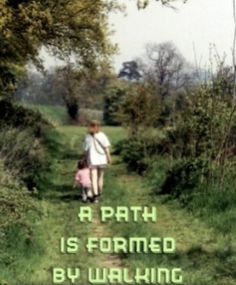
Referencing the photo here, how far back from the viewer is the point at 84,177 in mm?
18453

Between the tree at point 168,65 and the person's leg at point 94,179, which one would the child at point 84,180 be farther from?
the tree at point 168,65

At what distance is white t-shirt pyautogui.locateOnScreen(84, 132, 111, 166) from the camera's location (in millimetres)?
18609

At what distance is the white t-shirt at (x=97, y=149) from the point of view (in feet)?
61.1

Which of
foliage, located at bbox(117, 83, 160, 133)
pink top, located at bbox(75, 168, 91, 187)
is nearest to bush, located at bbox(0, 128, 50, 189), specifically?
pink top, located at bbox(75, 168, 91, 187)

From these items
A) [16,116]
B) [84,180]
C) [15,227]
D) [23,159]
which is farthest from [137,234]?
[16,116]

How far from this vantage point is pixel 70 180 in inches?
904

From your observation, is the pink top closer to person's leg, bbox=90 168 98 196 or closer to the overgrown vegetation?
person's leg, bbox=90 168 98 196

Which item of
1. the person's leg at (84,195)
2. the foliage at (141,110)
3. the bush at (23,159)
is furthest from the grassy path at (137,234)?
the foliage at (141,110)

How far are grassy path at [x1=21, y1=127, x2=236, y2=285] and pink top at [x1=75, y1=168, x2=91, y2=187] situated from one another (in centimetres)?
44

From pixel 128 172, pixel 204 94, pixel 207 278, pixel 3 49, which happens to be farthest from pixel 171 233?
pixel 3 49

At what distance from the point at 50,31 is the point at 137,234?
12.8 metres

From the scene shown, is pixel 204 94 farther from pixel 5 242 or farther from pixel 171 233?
pixel 5 242

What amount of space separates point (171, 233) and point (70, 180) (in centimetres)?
913

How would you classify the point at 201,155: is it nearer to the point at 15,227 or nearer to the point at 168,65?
the point at 15,227
